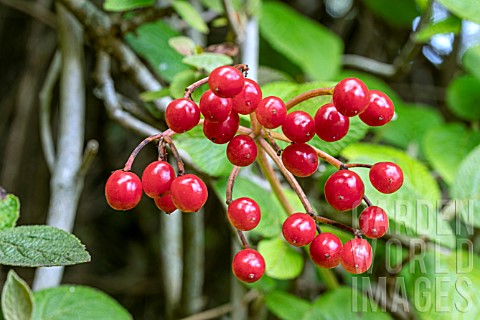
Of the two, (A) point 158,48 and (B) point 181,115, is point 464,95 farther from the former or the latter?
(B) point 181,115

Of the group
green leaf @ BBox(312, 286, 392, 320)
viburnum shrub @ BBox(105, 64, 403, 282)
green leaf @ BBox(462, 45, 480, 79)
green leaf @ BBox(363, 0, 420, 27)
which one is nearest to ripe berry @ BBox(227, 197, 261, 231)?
viburnum shrub @ BBox(105, 64, 403, 282)

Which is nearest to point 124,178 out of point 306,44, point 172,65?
point 172,65

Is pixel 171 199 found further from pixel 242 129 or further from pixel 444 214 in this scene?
pixel 444 214

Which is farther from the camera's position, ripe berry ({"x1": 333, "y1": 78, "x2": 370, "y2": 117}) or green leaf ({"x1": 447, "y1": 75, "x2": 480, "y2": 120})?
green leaf ({"x1": 447, "y1": 75, "x2": 480, "y2": 120})

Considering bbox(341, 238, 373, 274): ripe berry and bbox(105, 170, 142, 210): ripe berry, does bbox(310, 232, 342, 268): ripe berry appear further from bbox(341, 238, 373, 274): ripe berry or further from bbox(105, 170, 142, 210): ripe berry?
bbox(105, 170, 142, 210): ripe berry

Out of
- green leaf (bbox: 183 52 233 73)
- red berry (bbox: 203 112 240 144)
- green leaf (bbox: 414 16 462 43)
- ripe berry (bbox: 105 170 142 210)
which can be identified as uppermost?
red berry (bbox: 203 112 240 144)

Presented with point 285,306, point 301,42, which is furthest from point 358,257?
point 301,42

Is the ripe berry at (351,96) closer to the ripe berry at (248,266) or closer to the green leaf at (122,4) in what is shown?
the ripe berry at (248,266)
